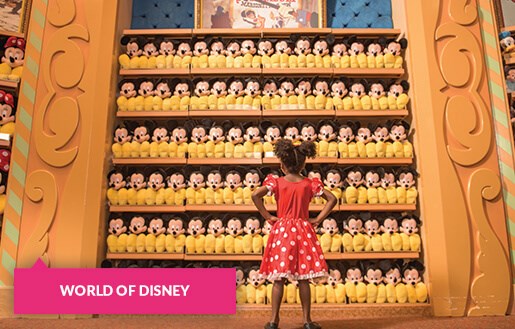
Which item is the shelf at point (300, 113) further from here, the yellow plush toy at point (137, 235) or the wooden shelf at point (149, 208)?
the yellow plush toy at point (137, 235)

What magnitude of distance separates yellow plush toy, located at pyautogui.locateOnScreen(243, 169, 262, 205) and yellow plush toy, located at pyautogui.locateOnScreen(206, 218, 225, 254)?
0.83 ft

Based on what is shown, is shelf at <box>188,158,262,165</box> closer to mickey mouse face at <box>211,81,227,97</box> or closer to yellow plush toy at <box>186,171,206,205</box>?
yellow plush toy at <box>186,171,206,205</box>

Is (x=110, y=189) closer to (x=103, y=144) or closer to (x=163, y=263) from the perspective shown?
(x=103, y=144)

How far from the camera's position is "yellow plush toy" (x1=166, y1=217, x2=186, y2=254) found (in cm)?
310

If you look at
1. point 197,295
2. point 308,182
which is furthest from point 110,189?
point 308,182

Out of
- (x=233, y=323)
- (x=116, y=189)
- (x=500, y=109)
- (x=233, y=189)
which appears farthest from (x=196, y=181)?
(x=500, y=109)

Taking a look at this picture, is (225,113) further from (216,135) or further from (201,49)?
(201,49)

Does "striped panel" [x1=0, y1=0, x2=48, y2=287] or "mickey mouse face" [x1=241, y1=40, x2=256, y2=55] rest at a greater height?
"mickey mouse face" [x1=241, y1=40, x2=256, y2=55]

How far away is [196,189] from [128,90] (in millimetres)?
939

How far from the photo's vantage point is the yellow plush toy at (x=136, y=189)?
3.17 m

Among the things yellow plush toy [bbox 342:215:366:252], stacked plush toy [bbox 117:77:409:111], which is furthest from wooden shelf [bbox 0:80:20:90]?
yellow plush toy [bbox 342:215:366:252]

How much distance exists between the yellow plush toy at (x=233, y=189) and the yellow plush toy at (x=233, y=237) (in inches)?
5.4

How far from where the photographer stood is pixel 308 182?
237 cm

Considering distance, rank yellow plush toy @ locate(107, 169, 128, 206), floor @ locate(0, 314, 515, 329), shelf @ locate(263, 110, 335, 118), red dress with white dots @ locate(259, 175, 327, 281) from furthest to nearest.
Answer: shelf @ locate(263, 110, 335, 118), yellow plush toy @ locate(107, 169, 128, 206), floor @ locate(0, 314, 515, 329), red dress with white dots @ locate(259, 175, 327, 281)
